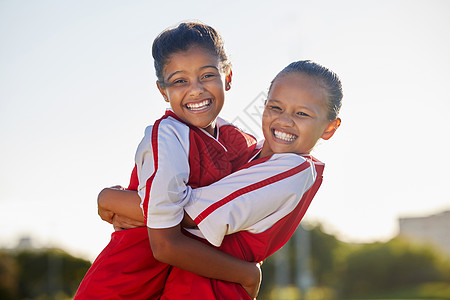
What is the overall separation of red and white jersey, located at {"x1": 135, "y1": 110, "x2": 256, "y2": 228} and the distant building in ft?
181

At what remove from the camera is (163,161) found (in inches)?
84.0

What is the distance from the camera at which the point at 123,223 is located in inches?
95.4

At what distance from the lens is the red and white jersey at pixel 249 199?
219 cm

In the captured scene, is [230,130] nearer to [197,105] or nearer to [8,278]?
[197,105]

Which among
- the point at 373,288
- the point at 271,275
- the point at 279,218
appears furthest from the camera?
the point at 373,288

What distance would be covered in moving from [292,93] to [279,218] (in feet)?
1.87

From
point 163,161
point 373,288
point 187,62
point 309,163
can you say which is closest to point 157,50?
point 187,62

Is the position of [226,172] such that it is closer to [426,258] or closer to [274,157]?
[274,157]

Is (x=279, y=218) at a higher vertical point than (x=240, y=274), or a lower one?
higher

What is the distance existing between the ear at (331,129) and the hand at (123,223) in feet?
3.06

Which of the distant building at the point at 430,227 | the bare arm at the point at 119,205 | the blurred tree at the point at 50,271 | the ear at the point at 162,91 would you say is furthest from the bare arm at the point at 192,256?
the distant building at the point at 430,227

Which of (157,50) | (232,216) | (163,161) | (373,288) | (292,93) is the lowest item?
(373,288)

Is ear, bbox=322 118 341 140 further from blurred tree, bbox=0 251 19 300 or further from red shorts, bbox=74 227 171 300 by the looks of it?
blurred tree, bbox=0 251 19 300

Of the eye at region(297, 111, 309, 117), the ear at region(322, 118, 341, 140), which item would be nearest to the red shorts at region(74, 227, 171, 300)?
the eye at region(297, 111, 309, 117)
